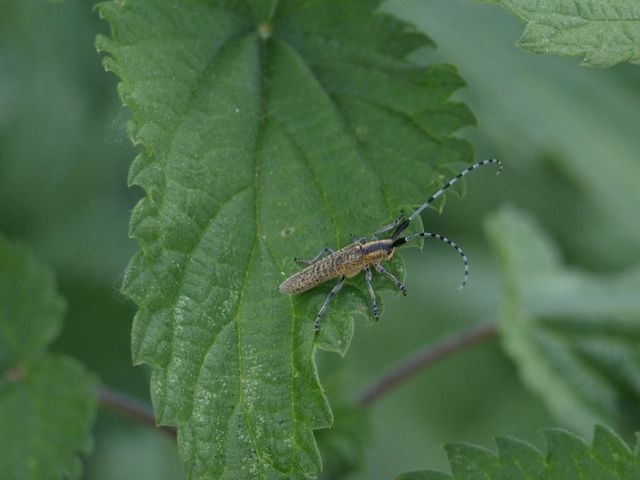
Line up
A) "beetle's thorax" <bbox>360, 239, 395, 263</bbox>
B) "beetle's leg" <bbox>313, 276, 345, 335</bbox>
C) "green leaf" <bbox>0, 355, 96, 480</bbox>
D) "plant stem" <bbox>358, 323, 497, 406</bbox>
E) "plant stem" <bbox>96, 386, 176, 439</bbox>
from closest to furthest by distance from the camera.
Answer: "beetle's leg" <bbox>313, 276, 345, 335</bbox>
"beetle's thorax" <bbox>360, 239, 395, 263</bbox>
"green leaf" <bbox>0, 355, 96, 480</bbox>
"plant stem" <bbox>96, 386, 176, 439</bbox>
"plant stem" <bbox>358, 323, 497, 406</bbox>

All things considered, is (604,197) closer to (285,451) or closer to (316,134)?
(316,134)

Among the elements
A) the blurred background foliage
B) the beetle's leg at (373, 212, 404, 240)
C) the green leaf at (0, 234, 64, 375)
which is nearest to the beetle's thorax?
the beetle's leg at (373, 212, 404, 240)

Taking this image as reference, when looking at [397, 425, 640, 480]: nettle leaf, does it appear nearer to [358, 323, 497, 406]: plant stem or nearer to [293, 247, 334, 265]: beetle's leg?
[293, 247, 334, 265]: beetle's leg

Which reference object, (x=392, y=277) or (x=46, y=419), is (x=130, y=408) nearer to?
(x=46, y=419)

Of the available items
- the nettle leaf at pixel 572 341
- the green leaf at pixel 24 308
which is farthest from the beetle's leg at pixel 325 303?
the nettle leaf at pixel 572 341

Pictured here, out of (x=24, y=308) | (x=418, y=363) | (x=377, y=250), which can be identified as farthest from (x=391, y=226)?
(x=24, y=308)

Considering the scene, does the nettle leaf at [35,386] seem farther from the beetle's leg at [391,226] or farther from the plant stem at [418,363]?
the beetle's leg at [391,226]
